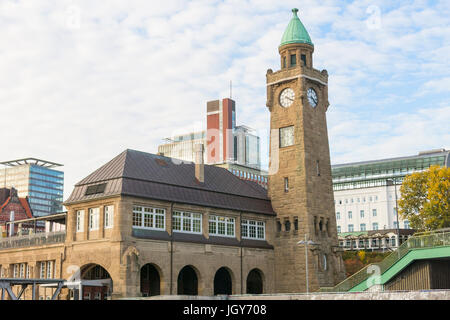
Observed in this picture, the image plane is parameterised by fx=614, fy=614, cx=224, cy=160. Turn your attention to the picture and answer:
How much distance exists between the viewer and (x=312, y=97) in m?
63.4

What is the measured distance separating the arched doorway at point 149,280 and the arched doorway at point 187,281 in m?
3.48

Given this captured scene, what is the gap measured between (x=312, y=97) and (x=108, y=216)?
25.6m

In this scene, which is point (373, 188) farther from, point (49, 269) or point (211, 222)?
point (49, 269)

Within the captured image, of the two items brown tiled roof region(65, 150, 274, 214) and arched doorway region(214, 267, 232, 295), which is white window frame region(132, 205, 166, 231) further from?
arched doorway region(214, 267, 232, 295)

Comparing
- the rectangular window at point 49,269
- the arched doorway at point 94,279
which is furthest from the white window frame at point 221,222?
the rectangular window at point 49,269

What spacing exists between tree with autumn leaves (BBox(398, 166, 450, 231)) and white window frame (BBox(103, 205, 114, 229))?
1274 inches

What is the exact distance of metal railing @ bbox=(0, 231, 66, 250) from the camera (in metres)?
54.6

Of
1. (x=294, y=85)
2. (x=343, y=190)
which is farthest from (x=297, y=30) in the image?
(x=343, y=190)

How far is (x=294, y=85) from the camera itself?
62.5m

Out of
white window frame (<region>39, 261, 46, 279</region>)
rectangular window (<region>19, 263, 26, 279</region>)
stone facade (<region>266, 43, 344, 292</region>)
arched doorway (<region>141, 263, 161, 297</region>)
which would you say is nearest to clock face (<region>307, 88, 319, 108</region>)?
stone facade (<region>266, 43, 344, 292</region>)

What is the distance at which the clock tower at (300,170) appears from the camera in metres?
59.1

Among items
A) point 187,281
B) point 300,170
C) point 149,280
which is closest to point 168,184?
point 149,280
